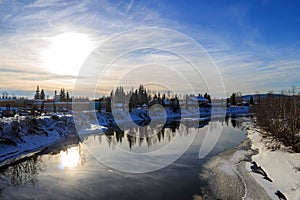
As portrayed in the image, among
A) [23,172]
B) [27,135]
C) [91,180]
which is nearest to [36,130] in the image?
[27,135]

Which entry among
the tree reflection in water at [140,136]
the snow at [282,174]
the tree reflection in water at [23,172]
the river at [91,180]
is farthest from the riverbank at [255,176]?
the tree reflection in water at [140,136]

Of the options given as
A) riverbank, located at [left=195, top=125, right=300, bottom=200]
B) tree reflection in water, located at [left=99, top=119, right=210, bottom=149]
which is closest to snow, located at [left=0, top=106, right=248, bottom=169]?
tree reflection in water, located at [left=99, top=119, right=210, bottom=149]

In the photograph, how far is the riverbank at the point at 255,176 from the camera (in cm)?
1025

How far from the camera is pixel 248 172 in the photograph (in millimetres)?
13469

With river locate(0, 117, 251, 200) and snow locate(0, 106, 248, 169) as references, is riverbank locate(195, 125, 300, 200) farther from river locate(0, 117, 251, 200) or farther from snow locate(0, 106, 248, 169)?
snow locate(0, 106, 248, 169)

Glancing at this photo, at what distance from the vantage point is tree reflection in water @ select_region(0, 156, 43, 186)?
1313cm

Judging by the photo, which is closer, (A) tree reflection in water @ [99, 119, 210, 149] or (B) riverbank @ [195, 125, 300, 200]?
(B) riverbank @ [195, 125, 300, 200]

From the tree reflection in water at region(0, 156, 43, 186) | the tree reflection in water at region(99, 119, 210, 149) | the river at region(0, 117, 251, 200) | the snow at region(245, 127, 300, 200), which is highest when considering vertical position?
the snow at region(245, 127, 300, 200)

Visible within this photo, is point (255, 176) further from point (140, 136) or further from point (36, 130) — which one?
point (36, 130)

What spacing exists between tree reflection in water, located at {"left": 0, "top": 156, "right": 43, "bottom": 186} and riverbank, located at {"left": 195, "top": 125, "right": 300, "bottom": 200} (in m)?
8.91

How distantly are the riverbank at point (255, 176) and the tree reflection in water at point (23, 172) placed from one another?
8.91 metres

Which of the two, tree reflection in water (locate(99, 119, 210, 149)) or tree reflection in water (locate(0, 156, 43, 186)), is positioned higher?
tree reflection in water (locate(99, 119, 210, 149))

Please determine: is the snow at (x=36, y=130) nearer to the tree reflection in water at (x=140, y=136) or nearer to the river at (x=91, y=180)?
the river at (x=91, y=180)

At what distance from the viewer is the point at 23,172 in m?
14.8
